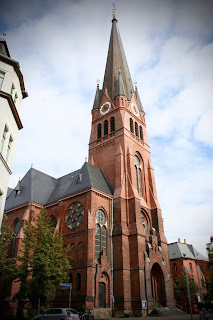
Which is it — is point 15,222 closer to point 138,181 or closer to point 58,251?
point 58,251

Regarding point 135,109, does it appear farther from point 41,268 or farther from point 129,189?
point 41,268

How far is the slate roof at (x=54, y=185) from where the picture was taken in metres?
31.4

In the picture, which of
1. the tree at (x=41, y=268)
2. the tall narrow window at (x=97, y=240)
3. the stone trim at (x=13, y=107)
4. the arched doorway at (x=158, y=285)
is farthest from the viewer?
the arched doorway at (x=158, y=285)

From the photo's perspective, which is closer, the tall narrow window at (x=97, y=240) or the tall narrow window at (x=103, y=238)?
the tall narrow window at (x=97, y=240)

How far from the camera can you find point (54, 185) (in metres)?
38.3

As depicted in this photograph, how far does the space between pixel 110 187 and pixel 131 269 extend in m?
10.0

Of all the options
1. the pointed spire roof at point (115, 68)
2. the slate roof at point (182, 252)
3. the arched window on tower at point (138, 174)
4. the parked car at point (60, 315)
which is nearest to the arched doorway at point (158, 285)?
the arched window on tower at point (138, 174)

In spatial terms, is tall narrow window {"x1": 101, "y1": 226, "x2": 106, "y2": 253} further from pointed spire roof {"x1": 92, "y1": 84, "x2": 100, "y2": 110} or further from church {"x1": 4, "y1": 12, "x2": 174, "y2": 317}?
pointed spire roof {"x1": 92, "y1": 84, "x2": 100, "y2": 110}

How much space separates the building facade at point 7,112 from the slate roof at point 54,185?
45.8 feet

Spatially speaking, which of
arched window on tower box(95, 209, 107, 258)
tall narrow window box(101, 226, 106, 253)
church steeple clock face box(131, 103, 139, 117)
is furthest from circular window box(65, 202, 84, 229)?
church steeple clock face box(131, 103, 139, 117)

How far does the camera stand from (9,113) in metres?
15.6

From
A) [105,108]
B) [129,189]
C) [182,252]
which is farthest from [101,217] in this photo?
[182,252]

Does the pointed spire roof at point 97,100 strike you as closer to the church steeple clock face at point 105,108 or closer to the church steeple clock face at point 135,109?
the church steeple clock face at point 105,108

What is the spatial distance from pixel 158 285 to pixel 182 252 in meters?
26.4
